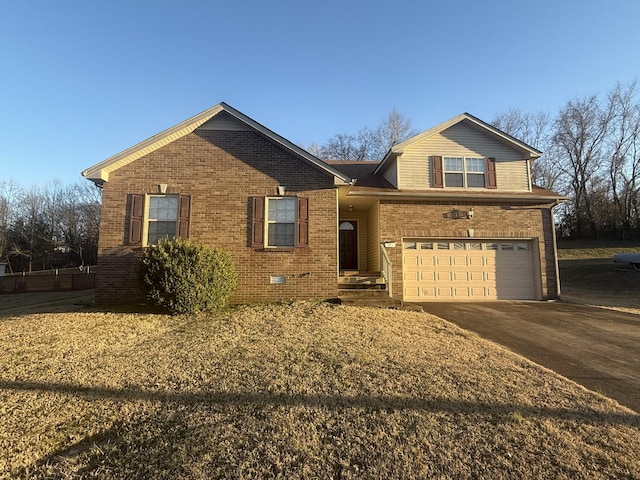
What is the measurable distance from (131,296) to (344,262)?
283 inches

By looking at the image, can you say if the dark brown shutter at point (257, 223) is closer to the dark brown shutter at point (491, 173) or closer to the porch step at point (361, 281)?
the porch step at point (361, 281)

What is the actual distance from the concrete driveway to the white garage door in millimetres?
750

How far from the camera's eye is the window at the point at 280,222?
978cm

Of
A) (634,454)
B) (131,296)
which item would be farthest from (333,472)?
(131,296)

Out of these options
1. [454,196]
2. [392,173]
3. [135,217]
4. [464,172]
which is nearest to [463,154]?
[464,172]

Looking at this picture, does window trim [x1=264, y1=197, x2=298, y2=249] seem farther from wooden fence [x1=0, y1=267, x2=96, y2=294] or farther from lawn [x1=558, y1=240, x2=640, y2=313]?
wooden fence [x1=0, y1=267, x2=96, y2=294]

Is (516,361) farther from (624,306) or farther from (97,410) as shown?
(624,306)

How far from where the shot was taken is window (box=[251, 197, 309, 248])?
9781mm

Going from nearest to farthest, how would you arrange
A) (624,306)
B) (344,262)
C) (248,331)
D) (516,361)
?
1. (516,361)
2. (248,331)
3. (624,306)
4. (344,262)

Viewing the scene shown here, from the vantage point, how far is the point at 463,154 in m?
12.5

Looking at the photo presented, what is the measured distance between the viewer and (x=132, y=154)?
9750 millimetres

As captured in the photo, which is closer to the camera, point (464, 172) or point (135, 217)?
point (135, 217)

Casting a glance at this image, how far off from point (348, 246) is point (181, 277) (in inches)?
278

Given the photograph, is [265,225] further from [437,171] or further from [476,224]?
[476,224]
